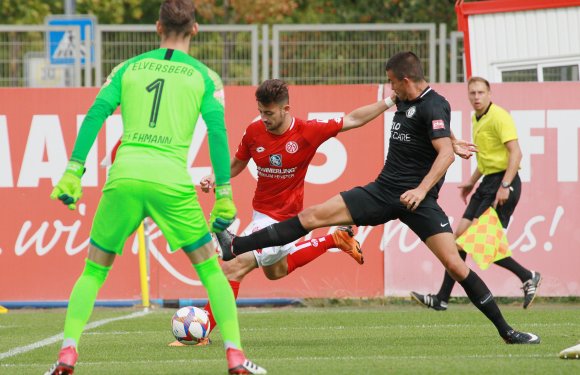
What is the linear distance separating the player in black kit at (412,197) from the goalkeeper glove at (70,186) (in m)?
2.56

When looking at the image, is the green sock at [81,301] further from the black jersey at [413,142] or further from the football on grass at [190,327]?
the black jersey at [413,142]

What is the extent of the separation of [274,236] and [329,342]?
990mm

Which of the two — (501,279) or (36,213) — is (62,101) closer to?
(36,213)

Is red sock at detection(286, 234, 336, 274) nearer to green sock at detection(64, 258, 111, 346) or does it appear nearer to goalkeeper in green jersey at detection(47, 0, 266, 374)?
goalkeeper in green jersey at detection(47, 0, 266, 374)

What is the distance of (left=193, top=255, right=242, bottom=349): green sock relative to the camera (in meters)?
7.07

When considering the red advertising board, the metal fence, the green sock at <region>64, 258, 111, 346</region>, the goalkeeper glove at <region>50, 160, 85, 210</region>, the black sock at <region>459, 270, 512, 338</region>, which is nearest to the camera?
the goalkeeper glove at <region>50, 160, 85, 210</region>

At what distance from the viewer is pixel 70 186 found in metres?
6.96

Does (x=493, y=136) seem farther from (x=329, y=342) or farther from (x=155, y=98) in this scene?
(x=155, y=98)

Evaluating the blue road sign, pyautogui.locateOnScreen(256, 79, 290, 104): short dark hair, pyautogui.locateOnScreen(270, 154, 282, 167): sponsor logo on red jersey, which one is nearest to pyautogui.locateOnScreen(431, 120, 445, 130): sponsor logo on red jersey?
pyautogui.locateOnScreen(256, 79, 290, 104): short dark hair

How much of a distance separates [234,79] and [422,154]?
7.50m

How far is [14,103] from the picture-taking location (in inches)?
553

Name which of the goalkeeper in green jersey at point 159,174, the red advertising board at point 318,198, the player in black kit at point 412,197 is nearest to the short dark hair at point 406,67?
the player in black kit at point 412,197

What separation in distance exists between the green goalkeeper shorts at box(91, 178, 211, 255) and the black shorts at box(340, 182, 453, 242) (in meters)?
2.39

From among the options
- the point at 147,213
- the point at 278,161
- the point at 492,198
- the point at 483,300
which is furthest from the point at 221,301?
the point at 492,198
